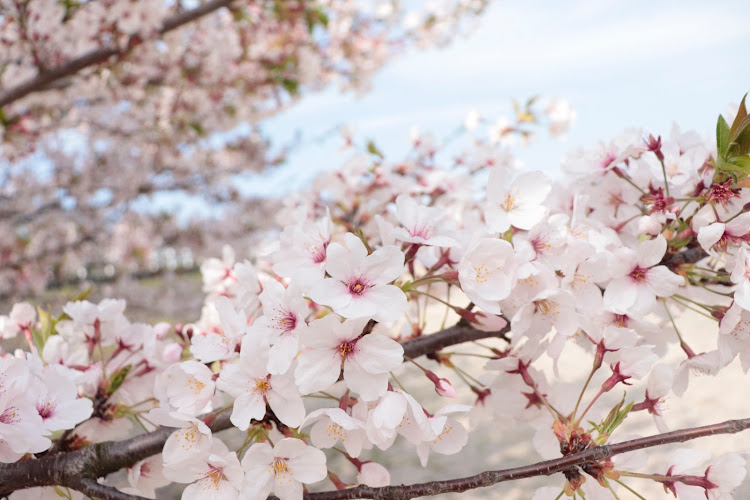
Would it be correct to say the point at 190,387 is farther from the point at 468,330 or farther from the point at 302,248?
the point at 468,330

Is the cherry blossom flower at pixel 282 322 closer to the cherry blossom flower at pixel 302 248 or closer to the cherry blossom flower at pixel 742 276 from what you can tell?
the cherry blossom flower at pixel 302 248

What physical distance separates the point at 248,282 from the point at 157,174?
14.3 ft

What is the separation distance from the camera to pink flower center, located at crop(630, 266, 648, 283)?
683mm

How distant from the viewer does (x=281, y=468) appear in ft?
2.06

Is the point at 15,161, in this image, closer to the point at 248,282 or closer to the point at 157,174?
the point at 157,174

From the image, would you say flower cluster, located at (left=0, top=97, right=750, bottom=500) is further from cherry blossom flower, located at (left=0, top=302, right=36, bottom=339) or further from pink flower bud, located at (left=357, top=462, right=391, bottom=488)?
cherry blossom flower, located at (left=0, top=302, right=36, bottom=339)

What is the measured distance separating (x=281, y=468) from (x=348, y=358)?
157 mm

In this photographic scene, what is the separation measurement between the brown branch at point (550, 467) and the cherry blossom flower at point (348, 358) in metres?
0.12

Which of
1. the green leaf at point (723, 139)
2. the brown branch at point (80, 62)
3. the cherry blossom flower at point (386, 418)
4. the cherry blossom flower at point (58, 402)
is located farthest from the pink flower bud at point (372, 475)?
the brown branch at point (80, 62)

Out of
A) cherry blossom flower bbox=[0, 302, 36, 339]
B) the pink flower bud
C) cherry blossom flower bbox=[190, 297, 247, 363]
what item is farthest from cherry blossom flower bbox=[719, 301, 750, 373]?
cherry blossom flower bbox=[0, 302, 36, 339]

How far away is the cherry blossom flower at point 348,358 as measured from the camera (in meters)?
0.57

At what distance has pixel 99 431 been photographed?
3.00ft

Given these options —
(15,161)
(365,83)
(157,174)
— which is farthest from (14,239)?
(365,83)

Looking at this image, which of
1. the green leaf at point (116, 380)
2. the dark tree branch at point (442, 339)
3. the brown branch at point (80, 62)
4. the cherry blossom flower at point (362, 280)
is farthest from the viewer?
the brown branch at point (80, 62)
